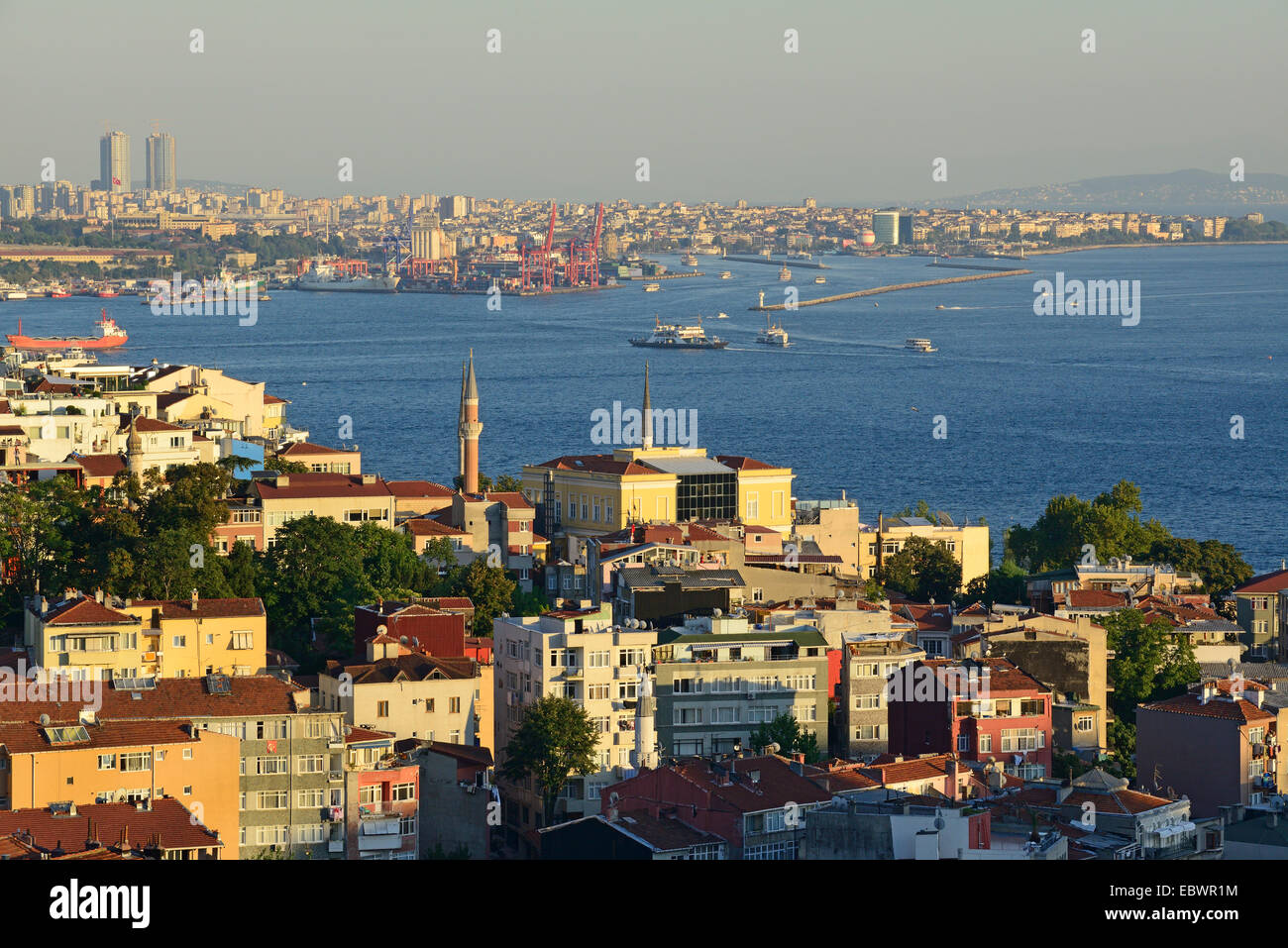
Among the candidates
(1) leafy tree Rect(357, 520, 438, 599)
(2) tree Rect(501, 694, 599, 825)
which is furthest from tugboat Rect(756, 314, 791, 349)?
(2) tree Rect(501, 694, 599, 825)

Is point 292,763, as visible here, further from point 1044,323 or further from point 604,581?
point 1044,323

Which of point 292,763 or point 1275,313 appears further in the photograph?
point 1275,313

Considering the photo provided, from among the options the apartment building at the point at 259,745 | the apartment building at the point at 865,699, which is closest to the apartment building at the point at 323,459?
the apartment building at the point at 865,699

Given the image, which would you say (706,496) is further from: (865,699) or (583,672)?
(583,672)

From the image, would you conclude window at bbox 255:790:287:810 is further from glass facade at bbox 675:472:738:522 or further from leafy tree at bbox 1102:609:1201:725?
glass facade at bbox 675:472:738:522

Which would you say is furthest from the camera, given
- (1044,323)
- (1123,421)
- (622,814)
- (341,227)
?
(341,227)

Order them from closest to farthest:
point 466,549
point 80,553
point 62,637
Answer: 1. point 62,637
2. point 80,553
3. point 466,549
